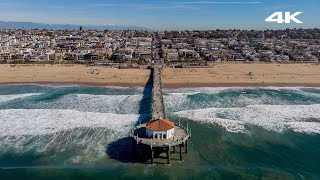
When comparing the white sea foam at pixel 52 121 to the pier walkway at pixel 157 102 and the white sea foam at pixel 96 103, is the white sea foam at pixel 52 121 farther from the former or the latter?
the pier walkway at pixel 157 102

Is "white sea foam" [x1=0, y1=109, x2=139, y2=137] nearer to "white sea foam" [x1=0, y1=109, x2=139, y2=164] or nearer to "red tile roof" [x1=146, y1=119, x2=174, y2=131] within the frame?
"white sea foam" [x1=0, y1=109, x2=139, y2=164]

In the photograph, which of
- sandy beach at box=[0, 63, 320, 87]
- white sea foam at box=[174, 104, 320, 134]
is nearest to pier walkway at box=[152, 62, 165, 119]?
white sea foam at box=[174, 104, 320, 134]

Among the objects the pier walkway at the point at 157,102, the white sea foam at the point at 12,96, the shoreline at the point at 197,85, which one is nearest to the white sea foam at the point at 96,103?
the pier walkway at the point at 157,102

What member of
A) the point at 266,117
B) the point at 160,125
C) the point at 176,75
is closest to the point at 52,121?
the point at 160,125

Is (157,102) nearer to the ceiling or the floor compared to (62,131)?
nearer to the ceiling

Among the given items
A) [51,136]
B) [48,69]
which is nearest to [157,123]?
[51,136]

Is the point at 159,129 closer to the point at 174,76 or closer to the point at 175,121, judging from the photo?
the point at 175,121
